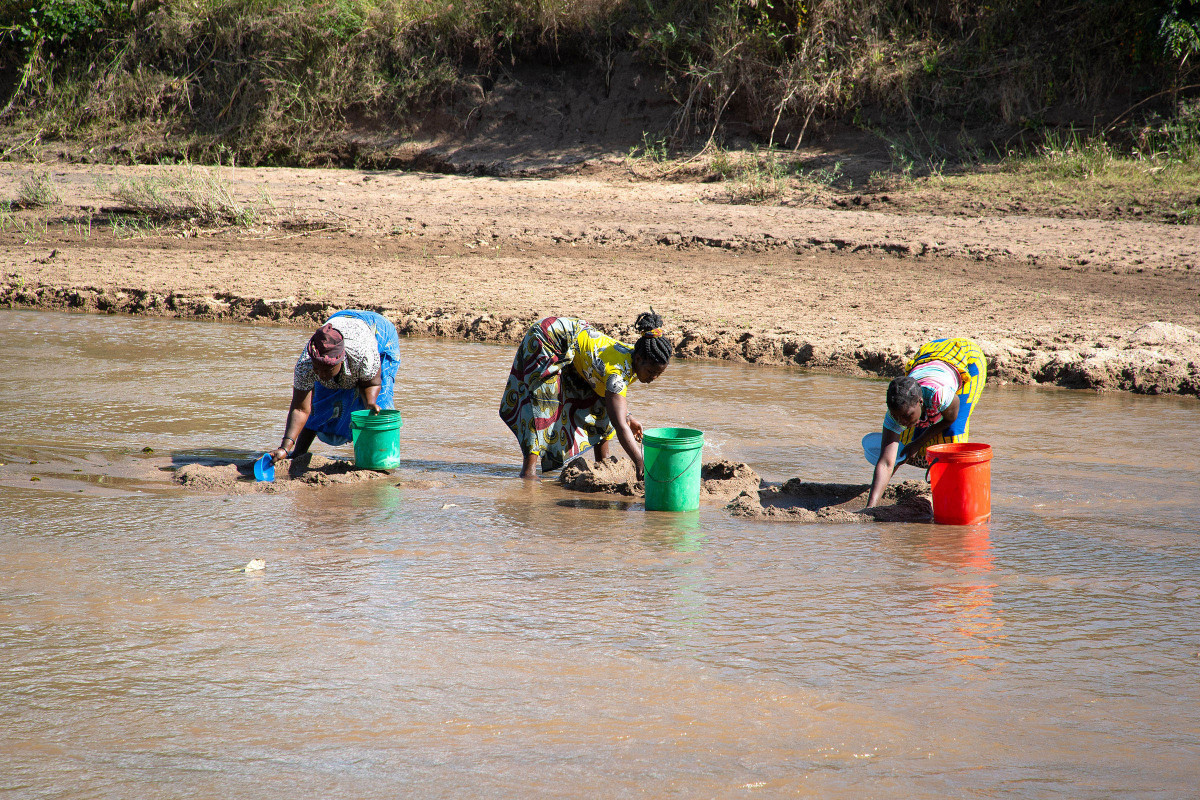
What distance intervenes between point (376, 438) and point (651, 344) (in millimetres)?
1605

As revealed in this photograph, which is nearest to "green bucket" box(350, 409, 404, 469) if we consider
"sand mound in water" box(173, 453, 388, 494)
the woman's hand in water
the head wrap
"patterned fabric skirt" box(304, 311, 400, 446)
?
"sand mound in water" box(173, 453, 388, 494)

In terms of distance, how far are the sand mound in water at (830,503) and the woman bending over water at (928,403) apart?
0.08 metres

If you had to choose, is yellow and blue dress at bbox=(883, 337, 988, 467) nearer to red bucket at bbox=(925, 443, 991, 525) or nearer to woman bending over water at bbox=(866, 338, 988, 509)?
woman bending over water at bbox=(866, 338, 988, 509)

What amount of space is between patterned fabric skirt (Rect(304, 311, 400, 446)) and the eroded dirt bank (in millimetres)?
3359

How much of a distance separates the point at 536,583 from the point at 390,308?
6.24 metres

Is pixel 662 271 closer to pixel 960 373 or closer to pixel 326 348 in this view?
pixel 960 373

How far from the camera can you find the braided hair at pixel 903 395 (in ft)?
14.1

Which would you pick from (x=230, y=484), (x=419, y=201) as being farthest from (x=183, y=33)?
(x=230, y=484)

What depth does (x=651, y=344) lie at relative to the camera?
4.64m

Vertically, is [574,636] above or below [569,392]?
below

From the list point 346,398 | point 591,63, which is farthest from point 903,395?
point 591,63

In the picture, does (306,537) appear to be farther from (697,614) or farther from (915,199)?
(915,199)

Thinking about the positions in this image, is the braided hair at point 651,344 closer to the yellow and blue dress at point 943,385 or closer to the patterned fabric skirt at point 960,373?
the yellow and blue dress at point 943,385

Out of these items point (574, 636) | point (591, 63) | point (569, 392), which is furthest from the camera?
point (591, 63)
